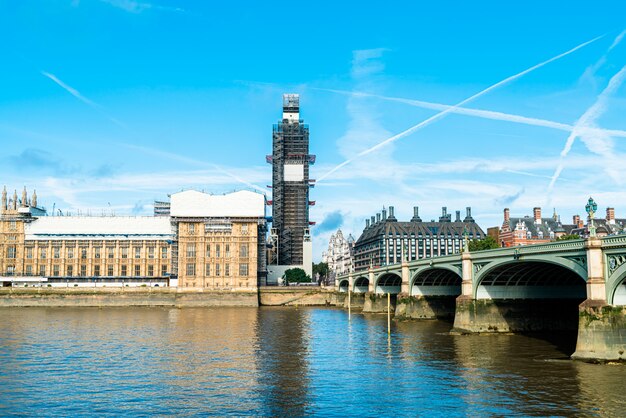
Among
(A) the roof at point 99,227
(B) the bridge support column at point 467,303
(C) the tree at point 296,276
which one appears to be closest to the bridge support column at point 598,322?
(B) the bridge support column at point 467,303

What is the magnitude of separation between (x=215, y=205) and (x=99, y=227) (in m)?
35.1

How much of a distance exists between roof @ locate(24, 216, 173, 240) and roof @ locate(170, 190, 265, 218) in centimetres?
1756

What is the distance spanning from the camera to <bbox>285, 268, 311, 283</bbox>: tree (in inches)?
7539

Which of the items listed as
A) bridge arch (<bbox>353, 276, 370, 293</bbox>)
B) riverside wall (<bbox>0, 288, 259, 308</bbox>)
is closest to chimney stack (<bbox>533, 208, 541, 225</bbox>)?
bridge arch (<bbox>353, 276, 370, 293</bbox>)

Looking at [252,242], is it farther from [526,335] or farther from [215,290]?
[526,335]

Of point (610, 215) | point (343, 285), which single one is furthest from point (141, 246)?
point (610, 215)

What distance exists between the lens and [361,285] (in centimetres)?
13975

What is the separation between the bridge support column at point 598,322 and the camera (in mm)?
41656

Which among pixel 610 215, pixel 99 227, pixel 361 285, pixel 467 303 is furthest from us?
pixel 99 227

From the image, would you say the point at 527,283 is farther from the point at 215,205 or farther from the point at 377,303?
the point at 215,205

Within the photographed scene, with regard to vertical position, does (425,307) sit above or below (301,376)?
above

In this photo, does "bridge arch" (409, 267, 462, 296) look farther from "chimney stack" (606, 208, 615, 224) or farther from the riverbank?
"chimney stack" (606, 208, 615, 224)

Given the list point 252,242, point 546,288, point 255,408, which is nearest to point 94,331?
point 255,408

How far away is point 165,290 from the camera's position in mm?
141750
